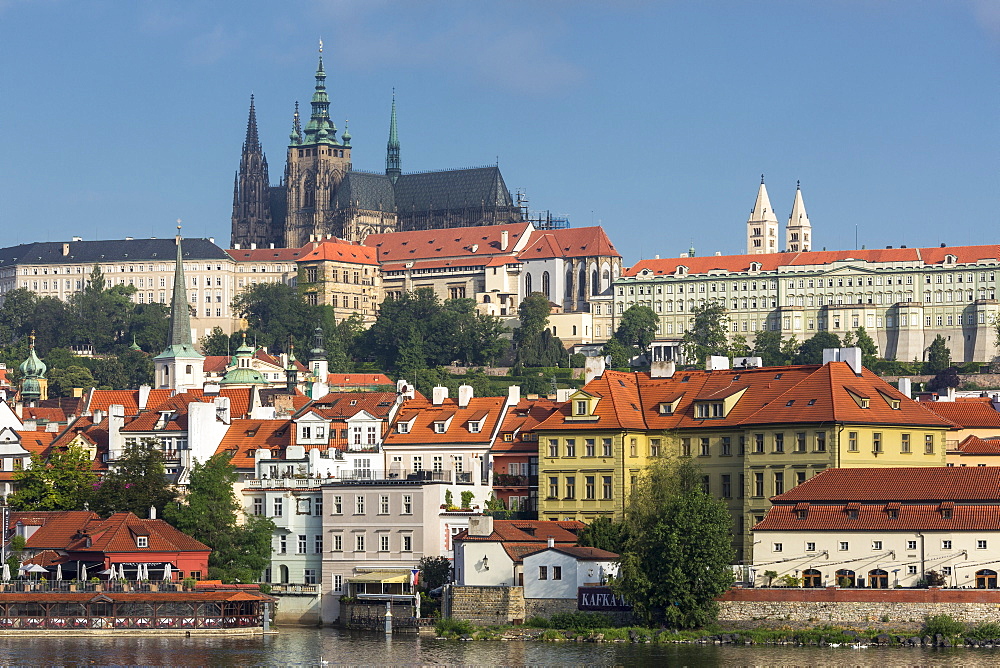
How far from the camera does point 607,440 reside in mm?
83312

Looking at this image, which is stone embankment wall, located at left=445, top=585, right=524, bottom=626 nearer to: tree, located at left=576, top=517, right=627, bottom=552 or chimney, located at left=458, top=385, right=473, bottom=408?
tree, located at left=576, top=517, right=627, bottom=552

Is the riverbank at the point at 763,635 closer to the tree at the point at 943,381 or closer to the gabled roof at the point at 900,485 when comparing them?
the gabled roof at the point at 900,485

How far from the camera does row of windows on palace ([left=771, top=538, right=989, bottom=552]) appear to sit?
6975cm

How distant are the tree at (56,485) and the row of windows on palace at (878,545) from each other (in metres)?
31.0

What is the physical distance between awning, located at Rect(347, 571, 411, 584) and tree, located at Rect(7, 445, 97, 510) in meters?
14.1

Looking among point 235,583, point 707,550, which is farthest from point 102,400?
point 707,550

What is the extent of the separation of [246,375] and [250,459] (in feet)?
232

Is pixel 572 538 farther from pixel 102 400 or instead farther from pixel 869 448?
pixel 102 400

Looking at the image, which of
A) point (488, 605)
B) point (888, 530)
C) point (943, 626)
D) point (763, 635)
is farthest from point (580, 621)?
point (943, 626)

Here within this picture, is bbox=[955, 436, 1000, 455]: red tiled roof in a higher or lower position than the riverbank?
higher

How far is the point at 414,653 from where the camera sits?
2758 inches

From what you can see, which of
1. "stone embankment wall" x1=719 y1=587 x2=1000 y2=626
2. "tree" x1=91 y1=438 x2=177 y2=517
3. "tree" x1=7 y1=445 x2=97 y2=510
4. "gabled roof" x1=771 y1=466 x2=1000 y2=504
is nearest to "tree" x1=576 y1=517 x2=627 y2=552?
"gabled roof" x1=771 y1=466 x2=1000 y2=504

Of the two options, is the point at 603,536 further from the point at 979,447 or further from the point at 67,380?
the point at 67,380

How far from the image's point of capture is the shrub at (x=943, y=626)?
67.8 metres
